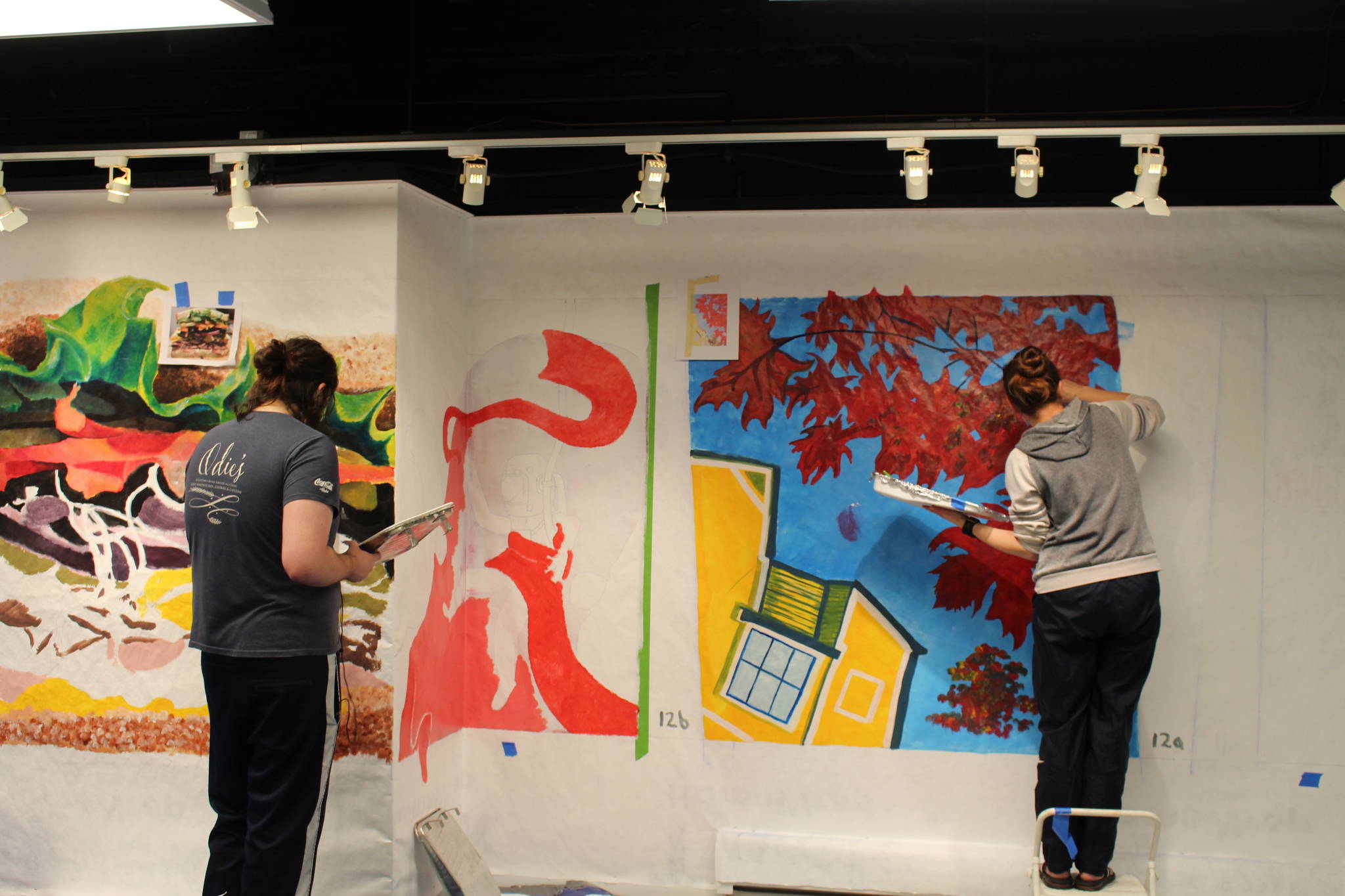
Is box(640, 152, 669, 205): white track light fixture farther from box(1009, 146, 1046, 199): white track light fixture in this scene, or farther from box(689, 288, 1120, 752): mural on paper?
box(1009, 146, 1046, 199): white track light fixture

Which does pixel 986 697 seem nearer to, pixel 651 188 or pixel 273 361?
pixel 651 188

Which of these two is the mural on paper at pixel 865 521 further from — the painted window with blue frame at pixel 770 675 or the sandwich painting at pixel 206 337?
the sandwich painting at pixel 206 337

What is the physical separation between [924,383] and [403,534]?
1.62 m

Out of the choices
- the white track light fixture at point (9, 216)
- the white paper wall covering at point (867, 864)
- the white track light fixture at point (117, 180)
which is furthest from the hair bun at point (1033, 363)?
the white track light fixture at point (9, 216)

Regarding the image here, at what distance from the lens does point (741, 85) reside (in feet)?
10.3

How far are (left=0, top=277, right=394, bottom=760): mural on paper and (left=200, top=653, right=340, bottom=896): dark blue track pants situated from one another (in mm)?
670

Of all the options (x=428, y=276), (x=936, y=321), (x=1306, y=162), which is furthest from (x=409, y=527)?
(x=1306, y=162)

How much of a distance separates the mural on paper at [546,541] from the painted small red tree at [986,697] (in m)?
0.99

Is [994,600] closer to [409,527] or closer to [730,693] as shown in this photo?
[730,693]

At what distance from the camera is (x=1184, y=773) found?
283 cm

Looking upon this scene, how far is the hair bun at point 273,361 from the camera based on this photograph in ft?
7.32

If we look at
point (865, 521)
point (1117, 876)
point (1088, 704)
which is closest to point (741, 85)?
point (865, 521)

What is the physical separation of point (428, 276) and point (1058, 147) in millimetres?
2015

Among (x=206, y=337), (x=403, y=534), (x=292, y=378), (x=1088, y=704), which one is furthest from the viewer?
(x=206, y=337)
